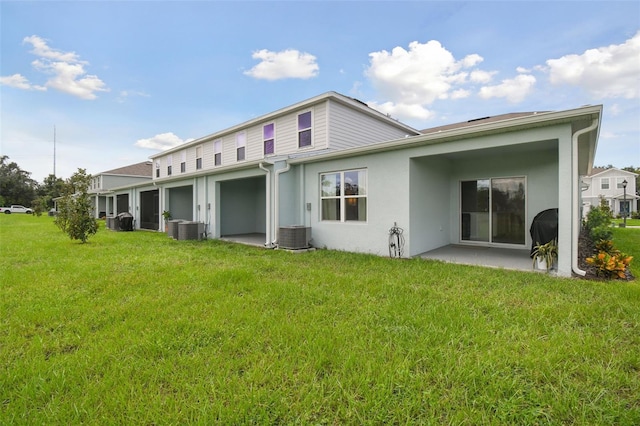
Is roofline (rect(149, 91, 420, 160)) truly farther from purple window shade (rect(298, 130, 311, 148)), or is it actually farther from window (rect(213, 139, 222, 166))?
purple window shade (rect(298, 130, 311, 148))

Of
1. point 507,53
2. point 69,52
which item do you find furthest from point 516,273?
point 69,52

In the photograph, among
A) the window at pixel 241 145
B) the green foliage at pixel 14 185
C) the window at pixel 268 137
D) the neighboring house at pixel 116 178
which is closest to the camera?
the window at pixel 268 137

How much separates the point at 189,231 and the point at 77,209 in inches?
140

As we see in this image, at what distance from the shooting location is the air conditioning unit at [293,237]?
27.8 feet

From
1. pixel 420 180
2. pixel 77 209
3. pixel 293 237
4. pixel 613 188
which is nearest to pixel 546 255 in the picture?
pixel 420 180

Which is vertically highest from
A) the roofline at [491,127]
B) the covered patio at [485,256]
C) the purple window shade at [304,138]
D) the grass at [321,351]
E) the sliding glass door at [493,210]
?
the purple window shade at [304,138]

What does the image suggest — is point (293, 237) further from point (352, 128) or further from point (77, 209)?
point (77, 209)

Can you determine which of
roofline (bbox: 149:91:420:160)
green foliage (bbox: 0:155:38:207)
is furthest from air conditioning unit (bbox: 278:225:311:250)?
green foliage (bbox: 0:155:38:207)

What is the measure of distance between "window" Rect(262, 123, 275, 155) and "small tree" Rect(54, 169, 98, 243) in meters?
6.64

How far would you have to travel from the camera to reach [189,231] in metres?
11.3

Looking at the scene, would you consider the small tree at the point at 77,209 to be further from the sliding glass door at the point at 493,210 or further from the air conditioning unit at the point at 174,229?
the sliding glass door at the point at 493,210

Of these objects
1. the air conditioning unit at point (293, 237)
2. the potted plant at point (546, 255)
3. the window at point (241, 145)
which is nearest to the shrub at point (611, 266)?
the potted plant at point (546, 255)

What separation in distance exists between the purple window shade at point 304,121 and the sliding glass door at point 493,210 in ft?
19.7

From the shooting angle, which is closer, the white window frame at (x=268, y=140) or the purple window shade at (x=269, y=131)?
the white window frame at (x=268, y=140)
